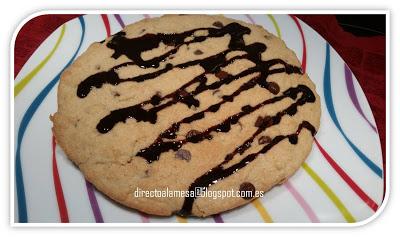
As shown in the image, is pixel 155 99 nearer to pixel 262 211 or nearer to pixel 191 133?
pixel 191 133

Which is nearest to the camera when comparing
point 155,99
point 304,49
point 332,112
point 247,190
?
point 247,190

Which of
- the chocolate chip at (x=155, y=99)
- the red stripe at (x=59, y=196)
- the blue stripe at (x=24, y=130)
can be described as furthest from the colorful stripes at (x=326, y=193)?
the blue stripe at (x=24, y=130)

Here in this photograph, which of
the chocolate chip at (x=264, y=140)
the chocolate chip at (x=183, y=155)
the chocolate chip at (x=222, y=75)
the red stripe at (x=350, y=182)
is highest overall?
the chocolate chip at (x=222, y=75)

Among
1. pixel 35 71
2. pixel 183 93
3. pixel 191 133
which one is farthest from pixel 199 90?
pixel 35 71

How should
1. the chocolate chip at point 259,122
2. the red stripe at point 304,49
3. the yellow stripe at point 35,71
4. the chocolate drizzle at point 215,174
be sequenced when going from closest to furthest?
the chocolate drizzle at point 215,174, the chocolate chip at point 259,122, the yellow stripe at point 35,71, the red stripe at point 304,49

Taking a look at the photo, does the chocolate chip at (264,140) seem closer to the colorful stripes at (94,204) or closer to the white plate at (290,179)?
the white plate at (290,179)
